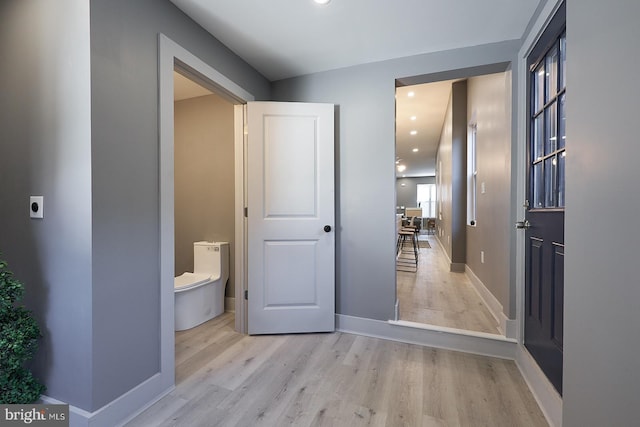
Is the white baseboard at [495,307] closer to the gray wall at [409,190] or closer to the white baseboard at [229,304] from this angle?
the white baseboard at [229,304]

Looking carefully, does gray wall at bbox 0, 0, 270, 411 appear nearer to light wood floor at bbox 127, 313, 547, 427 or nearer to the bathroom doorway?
light wood floor at bbox 127, 313, 547, 427

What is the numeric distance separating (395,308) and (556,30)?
2.09 metres

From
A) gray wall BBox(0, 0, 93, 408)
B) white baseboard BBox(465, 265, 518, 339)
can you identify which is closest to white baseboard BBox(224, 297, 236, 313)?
gray wall BBox(0, 0, 93, 408)

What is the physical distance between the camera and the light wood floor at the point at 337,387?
139 cm

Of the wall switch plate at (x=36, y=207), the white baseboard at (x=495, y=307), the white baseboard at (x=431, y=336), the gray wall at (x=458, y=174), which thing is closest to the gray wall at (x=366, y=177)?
the white baseboard at (x=431, y=336)

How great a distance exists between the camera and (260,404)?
1.49 metres

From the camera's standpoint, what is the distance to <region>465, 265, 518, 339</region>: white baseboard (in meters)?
1.96

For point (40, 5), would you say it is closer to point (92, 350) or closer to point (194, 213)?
point (92, 350)

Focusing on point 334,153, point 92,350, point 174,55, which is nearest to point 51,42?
point 174,55

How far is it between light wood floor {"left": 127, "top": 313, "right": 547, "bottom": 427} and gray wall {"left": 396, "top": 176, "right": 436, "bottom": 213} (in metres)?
12.6

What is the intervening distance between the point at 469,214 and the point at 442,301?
6.15 ft

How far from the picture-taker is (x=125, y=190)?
1380 mm

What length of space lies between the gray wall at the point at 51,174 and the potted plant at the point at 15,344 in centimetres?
6

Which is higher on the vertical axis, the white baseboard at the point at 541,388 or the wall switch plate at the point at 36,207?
the wall switch plate at the point at 36,207
